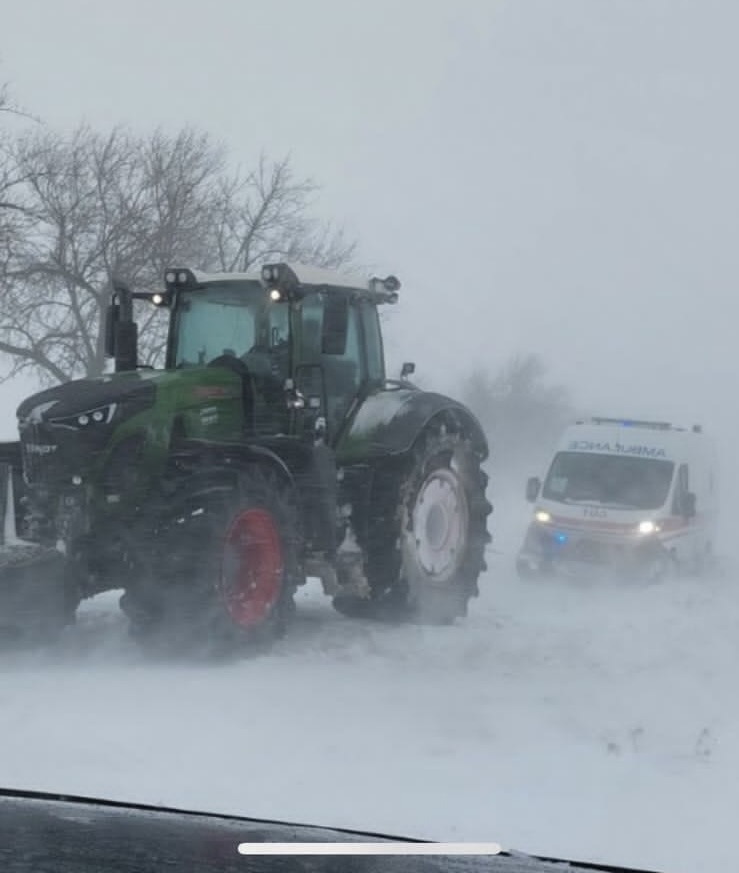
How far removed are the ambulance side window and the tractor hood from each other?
24.5ft

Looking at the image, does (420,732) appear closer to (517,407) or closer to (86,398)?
(86,398)

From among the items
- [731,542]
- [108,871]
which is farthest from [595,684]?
[731,542]

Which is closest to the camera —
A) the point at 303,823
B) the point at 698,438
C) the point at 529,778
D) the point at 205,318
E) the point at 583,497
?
the point at 303,823

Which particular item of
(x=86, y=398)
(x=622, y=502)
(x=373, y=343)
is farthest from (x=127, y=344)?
(x=622, y=502)

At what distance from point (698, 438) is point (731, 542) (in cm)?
192

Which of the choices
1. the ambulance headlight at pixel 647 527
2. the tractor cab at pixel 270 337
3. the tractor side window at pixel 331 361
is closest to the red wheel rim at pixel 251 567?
the tractor cab at pixel 270 337

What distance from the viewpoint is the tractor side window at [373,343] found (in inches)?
361

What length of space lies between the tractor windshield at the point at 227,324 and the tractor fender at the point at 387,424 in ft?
2.82

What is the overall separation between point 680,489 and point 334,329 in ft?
22.2

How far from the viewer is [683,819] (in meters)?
4.87

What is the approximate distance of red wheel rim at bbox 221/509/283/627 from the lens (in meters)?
7.68

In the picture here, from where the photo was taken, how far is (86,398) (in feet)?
25.0

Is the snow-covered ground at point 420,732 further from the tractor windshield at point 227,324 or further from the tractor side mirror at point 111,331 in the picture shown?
the tractor windshield at point 227,324

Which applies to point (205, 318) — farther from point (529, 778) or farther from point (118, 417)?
point (529, 778)
